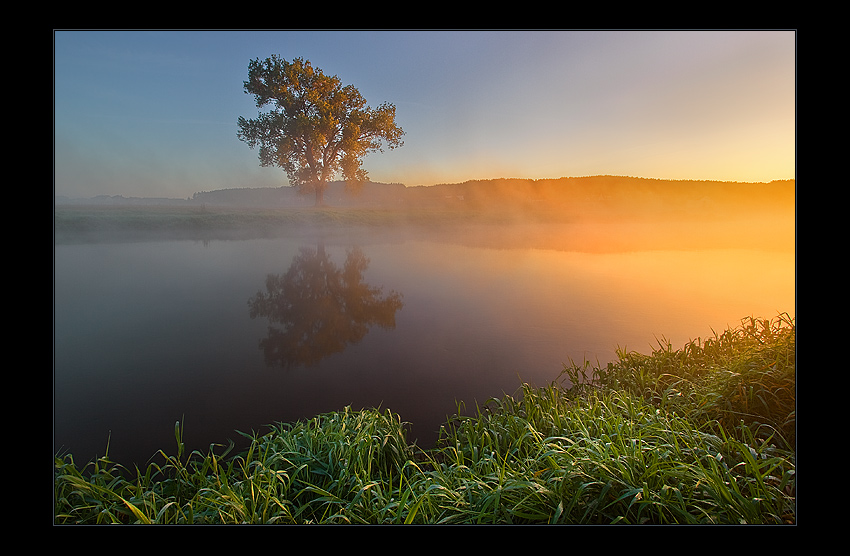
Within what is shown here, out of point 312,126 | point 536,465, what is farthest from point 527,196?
point 536,465

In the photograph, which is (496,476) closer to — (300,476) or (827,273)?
(300,476)

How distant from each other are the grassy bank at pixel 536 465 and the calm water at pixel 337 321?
121 millimetres

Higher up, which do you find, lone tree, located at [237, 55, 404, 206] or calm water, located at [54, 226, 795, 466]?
lone tree, located at [237, 55, 404, 206]

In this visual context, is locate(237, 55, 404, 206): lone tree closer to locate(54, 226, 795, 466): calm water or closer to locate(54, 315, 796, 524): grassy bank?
locate(54, 226, 795, 466): calm water

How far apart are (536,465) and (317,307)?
143 centimetres

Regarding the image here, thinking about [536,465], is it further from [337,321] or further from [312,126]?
[312,126]

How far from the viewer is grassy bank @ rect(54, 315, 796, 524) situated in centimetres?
161

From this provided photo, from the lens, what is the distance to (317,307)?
8.02ft

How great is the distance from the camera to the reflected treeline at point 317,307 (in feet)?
7.73

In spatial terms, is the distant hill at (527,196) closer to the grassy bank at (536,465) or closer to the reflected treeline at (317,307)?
the reflected treeline at (317,307)

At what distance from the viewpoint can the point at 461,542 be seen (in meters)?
1.66

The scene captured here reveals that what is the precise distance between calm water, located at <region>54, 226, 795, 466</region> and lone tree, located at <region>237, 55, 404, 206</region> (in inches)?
18.5

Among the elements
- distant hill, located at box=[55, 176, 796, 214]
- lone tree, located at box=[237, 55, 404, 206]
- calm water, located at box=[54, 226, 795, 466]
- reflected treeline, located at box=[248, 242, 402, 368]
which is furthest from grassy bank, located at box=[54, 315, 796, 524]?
lone tree, located at box=[237, 55, 404, 206]

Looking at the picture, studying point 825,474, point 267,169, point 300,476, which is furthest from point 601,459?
point 267,169
